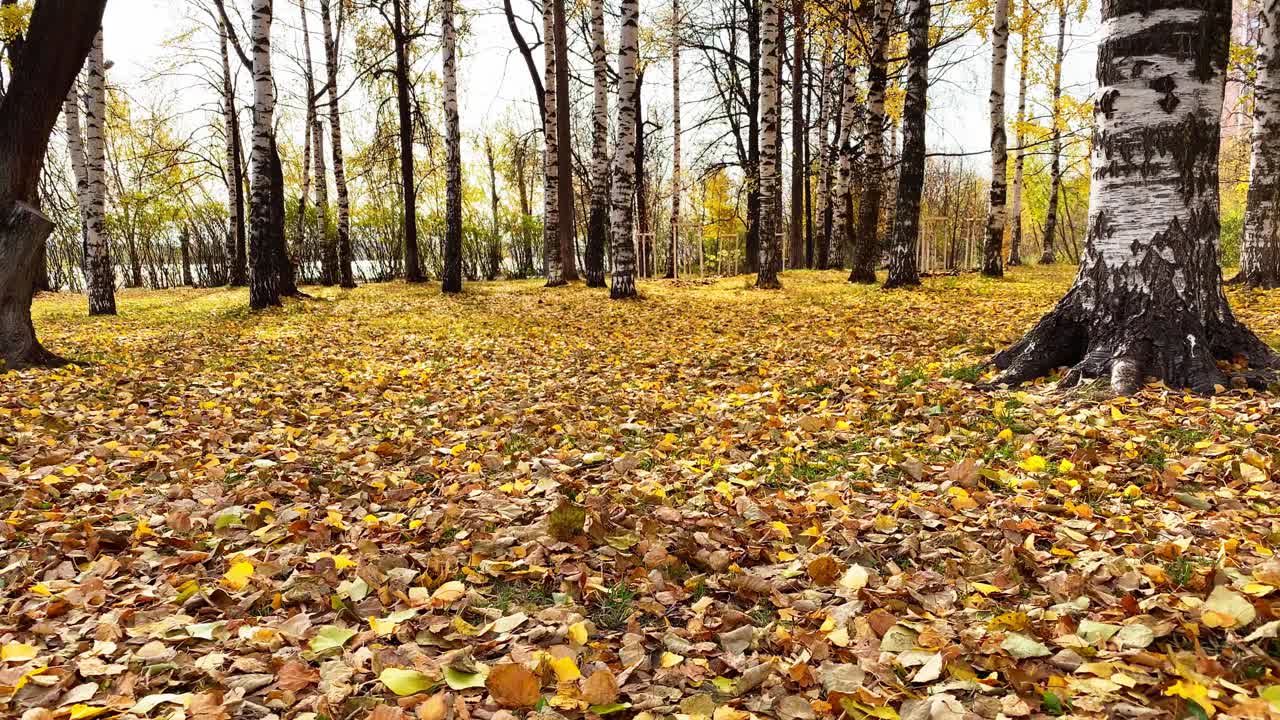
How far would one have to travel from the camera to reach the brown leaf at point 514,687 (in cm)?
175

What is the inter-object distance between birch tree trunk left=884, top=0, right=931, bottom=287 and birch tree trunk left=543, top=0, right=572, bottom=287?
773 centimetres

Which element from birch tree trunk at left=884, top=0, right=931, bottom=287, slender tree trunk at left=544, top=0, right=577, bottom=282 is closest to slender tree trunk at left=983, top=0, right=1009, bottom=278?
birch tree trunk at left=884, top=0, right=931, bottom=287

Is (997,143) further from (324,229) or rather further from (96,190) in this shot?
(324,229)

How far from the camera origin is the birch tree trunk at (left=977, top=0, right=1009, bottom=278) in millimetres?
12203

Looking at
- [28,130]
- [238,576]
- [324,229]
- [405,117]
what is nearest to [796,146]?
[405,117]

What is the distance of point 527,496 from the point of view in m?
3.28

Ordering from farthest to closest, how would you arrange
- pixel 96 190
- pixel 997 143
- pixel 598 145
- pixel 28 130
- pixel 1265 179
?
pixel 598 145 < pixel 997 143 < pixel 96 190 < pixel 1265 179 < pixel 28 130

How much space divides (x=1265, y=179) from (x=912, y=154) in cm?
448

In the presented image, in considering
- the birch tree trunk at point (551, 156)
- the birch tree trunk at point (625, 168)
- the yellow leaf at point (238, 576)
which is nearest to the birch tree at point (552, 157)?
the birch tree trunk at point (551, 156)

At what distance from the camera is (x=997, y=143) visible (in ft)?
41.8

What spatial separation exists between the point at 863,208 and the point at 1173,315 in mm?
9331

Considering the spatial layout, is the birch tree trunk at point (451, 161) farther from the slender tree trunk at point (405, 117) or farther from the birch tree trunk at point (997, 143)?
the birch tree trunk at point (997, 143)

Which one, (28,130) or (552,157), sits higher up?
(552,157)

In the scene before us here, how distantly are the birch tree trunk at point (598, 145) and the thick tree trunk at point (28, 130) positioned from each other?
8.93m
